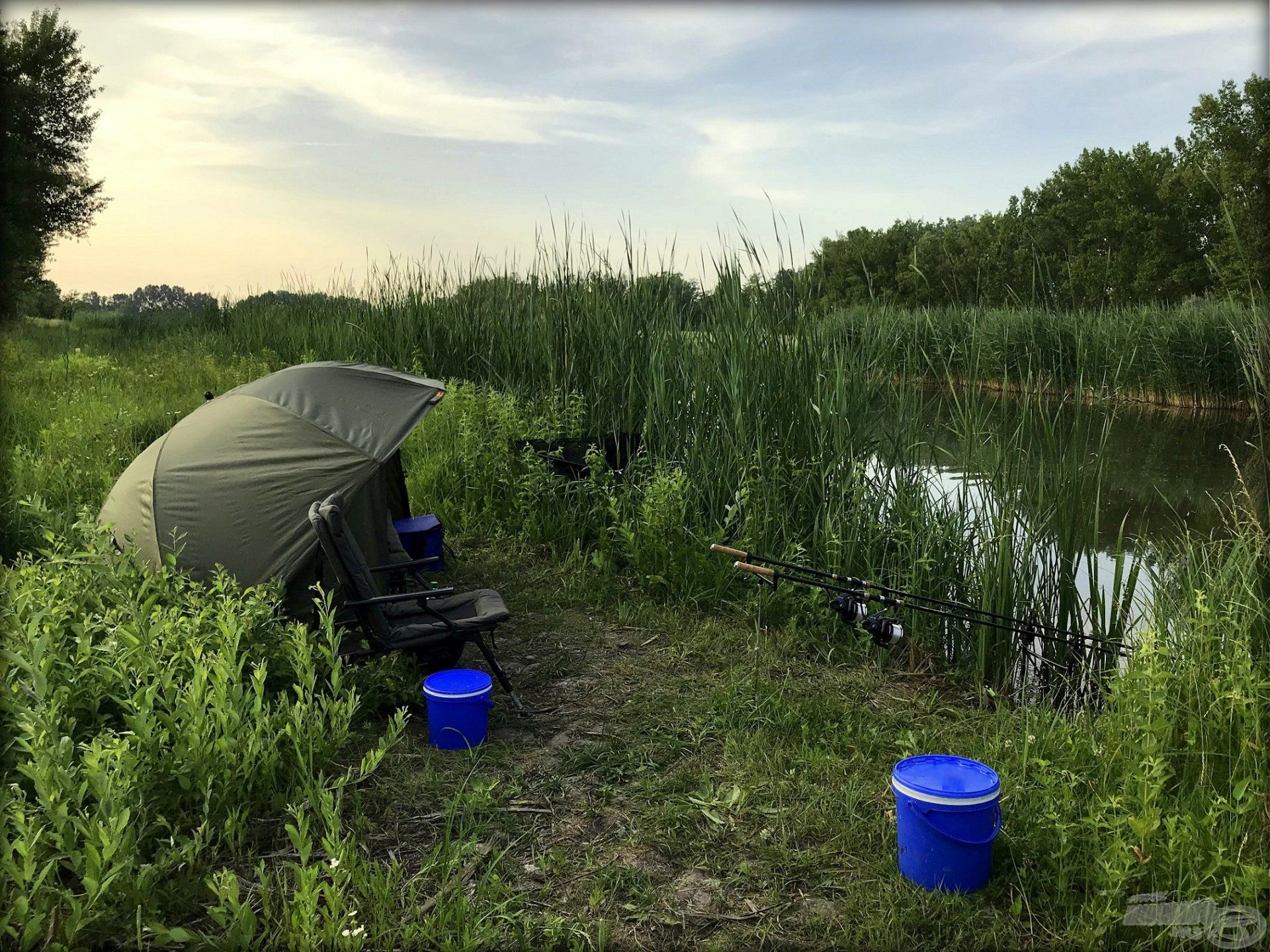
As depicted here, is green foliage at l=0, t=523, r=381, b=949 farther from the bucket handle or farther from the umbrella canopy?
the bucket handle

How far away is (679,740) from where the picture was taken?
12.8 feet

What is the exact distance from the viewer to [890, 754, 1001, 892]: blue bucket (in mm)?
2729

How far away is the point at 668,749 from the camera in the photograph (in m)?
3.82

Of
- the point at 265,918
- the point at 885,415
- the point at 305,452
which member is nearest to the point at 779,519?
the point at 885,415

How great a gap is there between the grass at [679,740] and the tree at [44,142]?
22.7m

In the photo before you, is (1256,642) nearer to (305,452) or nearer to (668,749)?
(668,749)

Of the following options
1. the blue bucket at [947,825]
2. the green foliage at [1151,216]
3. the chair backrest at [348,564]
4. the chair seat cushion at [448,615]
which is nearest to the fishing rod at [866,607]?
the blue bucket at [947,825]

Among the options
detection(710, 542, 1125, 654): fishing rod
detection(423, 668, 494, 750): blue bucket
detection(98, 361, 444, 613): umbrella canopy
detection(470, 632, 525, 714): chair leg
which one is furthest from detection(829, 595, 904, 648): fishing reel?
detection(98, 361, 444, 613): umbrella canopy

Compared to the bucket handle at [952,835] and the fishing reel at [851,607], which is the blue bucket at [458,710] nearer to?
the fishing reel at [851,607]

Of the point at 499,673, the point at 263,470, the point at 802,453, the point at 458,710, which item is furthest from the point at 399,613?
the point at 802,453

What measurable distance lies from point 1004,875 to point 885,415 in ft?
11.0

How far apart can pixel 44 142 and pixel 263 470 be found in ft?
98.6

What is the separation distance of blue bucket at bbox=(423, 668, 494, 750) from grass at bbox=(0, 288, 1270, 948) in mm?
148

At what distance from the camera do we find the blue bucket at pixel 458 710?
12.3 feet
